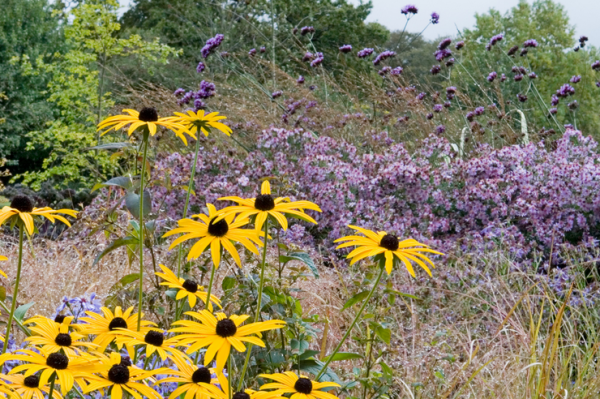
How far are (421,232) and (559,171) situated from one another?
109cm

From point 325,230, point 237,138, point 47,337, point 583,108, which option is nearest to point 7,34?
point 237,138

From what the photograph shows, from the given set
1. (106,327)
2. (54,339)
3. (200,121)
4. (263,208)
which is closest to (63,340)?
(54,339)

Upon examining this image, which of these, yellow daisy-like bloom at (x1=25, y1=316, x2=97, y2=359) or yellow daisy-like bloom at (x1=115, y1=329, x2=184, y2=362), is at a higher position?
yellow daisy-like bloom at (x1=115, y1=329, x2=184, y2=362)

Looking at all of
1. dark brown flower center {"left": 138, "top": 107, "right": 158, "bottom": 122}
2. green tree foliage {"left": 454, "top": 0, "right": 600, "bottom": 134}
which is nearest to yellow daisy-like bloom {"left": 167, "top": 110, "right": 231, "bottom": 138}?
dark brown flower center {"left": 138, "top": 107, "right": 158, "bottom": 122}

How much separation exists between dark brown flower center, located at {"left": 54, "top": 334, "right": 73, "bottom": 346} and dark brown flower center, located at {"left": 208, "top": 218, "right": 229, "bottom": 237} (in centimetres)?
35

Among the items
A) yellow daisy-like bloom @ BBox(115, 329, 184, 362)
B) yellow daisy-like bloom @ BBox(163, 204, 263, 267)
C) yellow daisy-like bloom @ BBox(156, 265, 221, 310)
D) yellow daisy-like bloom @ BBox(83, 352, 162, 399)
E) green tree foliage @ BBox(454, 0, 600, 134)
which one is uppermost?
green tree foliage @ BBox(454, 0, 600, 134)

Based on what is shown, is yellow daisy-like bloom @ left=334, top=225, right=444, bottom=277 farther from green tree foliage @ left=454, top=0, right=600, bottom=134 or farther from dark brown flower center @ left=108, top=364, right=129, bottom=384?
green tree foliage @ left=454, top=0, right=600, bottom=134

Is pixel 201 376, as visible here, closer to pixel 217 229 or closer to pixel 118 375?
pixel 118 375

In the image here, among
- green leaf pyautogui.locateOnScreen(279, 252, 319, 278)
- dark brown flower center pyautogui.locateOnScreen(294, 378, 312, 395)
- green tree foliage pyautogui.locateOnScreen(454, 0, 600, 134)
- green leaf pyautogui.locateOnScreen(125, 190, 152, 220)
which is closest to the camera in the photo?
dark brown flower center pyautogui.locateOnScreen(294, 378, 312, 395)

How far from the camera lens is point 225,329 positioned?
109 centimetres

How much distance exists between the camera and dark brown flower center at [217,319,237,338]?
1.09m

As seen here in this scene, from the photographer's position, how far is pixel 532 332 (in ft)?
8.98

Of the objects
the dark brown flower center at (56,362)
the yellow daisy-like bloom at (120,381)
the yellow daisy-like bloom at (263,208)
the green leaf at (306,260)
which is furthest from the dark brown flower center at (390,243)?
the dark brown flower center at (56,362)

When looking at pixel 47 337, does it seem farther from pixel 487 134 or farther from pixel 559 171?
pixel 487 134
